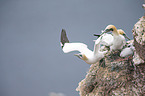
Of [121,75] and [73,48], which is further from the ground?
[73,48]

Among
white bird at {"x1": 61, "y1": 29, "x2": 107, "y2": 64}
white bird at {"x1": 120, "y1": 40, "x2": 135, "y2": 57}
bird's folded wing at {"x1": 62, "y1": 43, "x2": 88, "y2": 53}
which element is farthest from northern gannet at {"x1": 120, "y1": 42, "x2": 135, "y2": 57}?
bird's folded wing at {"x1": 62, "y1": 43, "x2": 88, "y2": 53}

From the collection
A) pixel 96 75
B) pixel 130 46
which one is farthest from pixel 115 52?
pixel 96 75

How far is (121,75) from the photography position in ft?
2.84

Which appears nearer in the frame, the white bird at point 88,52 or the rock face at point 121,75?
the rock face at point 121,75

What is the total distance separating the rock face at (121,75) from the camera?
74cm

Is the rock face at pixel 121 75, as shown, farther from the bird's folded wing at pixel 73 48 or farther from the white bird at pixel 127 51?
the bird's folded wing at pixel 73 48

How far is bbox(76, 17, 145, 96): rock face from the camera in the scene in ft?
2.42

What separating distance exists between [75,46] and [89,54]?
0.43 feet

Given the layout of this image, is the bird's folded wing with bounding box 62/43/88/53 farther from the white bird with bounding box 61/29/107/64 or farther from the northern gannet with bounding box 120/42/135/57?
the northern gannet with bounding box 120/42/135/57

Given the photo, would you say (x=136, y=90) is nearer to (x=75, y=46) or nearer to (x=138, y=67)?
(x=138, y=67)

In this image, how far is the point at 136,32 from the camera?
2.35 ft

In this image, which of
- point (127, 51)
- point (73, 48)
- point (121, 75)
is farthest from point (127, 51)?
point (73, 48)

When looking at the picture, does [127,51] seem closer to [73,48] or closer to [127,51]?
[127,51]

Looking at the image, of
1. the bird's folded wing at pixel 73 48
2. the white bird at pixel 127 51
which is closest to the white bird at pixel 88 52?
the bird's folded wing at pixel 73 48
